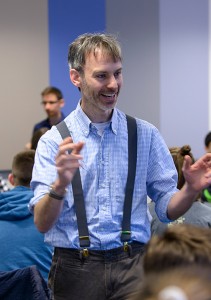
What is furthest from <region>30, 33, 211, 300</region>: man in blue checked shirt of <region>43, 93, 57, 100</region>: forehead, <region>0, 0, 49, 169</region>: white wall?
<region>0, 0, 49, 169</region>: white wall

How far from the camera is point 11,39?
19.8 ft

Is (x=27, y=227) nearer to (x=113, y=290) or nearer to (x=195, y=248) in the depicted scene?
(x=113, y=290)

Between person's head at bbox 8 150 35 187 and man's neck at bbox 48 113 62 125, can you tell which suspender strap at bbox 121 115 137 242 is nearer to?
person's head at bbox 8 150 35 187

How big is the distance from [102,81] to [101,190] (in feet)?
1.25

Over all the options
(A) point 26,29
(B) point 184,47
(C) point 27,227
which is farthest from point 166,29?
(C) point 27,227

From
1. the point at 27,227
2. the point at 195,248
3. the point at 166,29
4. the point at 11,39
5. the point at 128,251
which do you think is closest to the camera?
the point at 195,248

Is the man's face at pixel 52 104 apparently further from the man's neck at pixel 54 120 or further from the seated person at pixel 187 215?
the seated person at pixel 187 215

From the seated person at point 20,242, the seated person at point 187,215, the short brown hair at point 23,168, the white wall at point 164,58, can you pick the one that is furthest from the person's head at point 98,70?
the white wall at point 164,58

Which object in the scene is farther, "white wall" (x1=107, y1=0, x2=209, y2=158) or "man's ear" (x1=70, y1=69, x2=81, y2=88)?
"white wall" (x1=107, y1=0, x2=209, y2=158)

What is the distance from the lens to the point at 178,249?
109 centimetres

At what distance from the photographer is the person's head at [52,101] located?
5.82 m

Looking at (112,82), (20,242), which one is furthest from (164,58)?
(112,82)

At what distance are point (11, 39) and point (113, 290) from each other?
4326 mm

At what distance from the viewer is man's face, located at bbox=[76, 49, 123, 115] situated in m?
2.14
